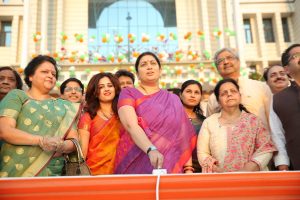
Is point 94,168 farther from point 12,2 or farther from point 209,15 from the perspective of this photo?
point 12,2

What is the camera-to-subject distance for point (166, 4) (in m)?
15.4

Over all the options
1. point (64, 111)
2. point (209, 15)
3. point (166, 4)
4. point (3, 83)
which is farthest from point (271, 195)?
point (166, 4)

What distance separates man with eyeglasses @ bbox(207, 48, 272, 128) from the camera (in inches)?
115

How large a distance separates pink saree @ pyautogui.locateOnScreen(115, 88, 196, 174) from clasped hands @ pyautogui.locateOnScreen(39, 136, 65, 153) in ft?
1.49

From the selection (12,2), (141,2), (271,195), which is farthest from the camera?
(12,2)

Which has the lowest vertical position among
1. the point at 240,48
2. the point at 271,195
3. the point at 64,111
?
the point at 271,195

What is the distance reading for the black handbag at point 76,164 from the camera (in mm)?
2135

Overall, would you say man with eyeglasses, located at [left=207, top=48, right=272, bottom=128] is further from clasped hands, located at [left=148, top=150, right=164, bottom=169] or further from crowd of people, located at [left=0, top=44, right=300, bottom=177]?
clasped hands, located at [left=148, top=150, right=164, bottom=169]

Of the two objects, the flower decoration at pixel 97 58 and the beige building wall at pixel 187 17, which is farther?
the beige building wall at pixel 187 17

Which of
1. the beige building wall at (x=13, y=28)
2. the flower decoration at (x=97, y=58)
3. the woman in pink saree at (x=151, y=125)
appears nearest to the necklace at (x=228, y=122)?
the woman in pink saree at (x=151, y=125)

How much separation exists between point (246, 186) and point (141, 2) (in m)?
14.6

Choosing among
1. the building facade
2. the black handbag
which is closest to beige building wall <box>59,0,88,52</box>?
the building facade

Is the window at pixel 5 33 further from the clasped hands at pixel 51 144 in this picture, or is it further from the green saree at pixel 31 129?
the clasped hands at pixel 51 144

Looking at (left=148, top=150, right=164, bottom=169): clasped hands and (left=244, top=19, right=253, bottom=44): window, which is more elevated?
(left=244, top=19, right=253, bottom=44): window
